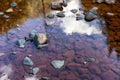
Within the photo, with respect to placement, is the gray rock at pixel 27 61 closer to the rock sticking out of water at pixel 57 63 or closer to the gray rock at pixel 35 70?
the gray rock at pixel 35 70

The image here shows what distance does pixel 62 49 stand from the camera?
7.09 metres

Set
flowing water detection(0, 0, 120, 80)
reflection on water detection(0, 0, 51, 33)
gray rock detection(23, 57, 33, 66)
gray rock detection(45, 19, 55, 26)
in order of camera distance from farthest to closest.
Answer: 1. reflection on water detection(0, 0, 51, 33)
2. gray rock detection(45, 19, 55, 26)
3. gray rock detection(23, 57, 33, 66)
4. flowing water detection(0, 0, 120, 80)

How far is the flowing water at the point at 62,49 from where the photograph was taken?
20.4 feet

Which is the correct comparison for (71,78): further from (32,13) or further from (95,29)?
(32,13)

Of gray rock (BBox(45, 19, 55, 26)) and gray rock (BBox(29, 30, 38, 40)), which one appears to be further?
gray rock (BBox(45, 19, 55, 26))

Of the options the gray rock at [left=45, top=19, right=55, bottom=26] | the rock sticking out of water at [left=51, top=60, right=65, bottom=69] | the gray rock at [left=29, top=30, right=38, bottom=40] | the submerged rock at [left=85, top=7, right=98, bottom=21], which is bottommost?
the rock sticking out of water at [left=51, top=60, right=65, bottom=69]

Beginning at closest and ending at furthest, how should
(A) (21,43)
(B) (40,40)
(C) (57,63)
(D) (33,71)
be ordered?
(D) (33,71) → (C) (57,63) → (B) (40,40) → (A) (21,43)

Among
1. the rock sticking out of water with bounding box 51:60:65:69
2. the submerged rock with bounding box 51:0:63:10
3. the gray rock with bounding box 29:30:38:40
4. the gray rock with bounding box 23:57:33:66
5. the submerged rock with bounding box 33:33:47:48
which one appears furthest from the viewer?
the submerged rock with bounding box 51:0:63:10

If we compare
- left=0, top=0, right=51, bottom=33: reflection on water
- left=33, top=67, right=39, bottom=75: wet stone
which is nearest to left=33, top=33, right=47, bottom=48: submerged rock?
left=33, top=67, right=39, bottom=75: wet stone

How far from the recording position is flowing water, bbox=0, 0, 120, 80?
20.4 feet

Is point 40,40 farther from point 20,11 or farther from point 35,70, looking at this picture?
point 20,11

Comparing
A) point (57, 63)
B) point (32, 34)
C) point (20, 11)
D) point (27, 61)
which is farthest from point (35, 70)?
point (20, 11)

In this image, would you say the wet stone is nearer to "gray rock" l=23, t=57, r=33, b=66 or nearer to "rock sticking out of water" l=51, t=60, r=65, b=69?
"gray rock" l=23, t=57, r=33, b=66

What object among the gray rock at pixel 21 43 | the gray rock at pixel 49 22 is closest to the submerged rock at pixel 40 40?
the gray rock at pixel 21 43
